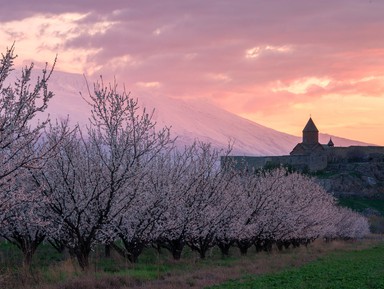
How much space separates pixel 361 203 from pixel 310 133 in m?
34.0

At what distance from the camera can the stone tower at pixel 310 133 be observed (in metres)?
157

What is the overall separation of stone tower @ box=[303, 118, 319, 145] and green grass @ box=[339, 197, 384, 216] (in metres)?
28.7

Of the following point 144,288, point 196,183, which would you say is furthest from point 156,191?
point 144,288

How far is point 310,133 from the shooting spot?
158 metres

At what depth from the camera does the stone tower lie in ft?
514

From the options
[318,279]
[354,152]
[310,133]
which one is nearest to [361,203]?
[354,152]

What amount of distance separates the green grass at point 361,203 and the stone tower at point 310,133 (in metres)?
28.7

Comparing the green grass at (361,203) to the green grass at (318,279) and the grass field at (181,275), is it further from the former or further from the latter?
the green grass at (318,279)

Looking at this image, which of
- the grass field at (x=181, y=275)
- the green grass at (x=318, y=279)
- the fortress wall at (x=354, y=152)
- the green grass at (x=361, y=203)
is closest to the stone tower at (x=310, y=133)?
the fortress wall at (x=354, y=152)

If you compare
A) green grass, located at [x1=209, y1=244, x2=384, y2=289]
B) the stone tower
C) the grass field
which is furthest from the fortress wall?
green grass, located at [x1=209, y1=244, x2=384, y2=289]

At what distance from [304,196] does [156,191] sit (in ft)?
77.2

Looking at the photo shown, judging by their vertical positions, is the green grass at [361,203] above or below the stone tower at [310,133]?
below

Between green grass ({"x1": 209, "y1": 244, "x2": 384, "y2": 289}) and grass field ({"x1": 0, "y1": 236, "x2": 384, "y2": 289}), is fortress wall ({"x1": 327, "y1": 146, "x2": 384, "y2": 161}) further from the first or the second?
green grass ({"x1": 209, "y1": 244, "x2": 384, "y2": 289})

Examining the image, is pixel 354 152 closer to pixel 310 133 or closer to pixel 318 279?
pixel 310 133
